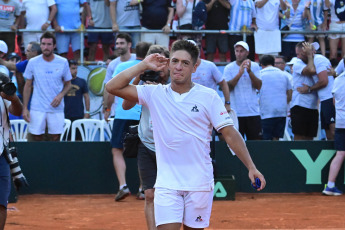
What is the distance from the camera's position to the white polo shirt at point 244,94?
1238 cm

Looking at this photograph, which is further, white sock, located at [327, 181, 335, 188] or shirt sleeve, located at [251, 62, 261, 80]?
shirt sleeve, located at [251, 62, 261, 80]

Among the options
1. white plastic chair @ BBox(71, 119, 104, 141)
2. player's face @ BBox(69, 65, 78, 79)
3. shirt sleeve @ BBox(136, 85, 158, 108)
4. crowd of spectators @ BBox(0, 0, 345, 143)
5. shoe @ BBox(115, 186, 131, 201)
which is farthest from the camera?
crowd of spectators @ BBox(0, 0, 345, 143)

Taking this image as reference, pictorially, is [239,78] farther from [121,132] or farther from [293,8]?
[293,8]

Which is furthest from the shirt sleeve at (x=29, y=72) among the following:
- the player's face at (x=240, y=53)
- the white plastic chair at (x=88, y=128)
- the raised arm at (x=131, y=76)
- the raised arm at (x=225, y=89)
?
the raised arm at (x=131, y=76)

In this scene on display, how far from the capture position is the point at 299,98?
12.8 metres

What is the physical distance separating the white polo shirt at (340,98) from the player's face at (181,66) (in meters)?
6.64

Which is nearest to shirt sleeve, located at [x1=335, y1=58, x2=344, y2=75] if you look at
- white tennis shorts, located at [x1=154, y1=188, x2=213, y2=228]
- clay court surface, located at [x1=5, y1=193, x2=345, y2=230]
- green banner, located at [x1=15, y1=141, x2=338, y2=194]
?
green banner, located at [x1=15, y1=141, x2=338, y2=194]

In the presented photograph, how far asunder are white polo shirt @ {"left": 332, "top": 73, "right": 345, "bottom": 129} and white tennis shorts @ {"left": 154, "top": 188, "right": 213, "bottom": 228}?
6.71 meters

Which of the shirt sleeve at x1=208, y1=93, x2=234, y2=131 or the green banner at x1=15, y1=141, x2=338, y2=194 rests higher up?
the shirt sleeve at x1=208, y1=93, x2=234, y2=131

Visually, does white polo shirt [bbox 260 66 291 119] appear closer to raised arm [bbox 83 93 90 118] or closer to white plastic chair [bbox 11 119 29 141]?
raised arm [bbox 83 93 90 118]

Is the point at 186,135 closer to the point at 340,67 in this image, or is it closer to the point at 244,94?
the point at 244,94

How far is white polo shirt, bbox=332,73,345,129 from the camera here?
11578 mm

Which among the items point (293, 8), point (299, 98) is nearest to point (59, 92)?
point (299, 98)

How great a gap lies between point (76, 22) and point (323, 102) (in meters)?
5.32
